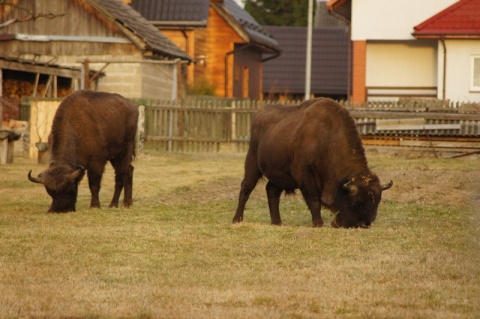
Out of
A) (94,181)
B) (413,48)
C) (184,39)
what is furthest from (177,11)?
(94,181)

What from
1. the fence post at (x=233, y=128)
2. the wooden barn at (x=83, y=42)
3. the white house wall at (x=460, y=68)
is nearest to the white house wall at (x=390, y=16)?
the white house wall at (x=460, y=68)

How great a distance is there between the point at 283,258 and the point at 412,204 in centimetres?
793

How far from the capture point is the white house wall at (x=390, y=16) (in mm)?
40969

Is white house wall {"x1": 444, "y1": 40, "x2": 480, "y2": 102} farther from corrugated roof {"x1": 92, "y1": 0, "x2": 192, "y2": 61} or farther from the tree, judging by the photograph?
the tree

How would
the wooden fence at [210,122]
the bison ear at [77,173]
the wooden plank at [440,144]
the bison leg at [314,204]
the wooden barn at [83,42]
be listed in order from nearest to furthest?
the bison leg at [314,204]
the bison ear at [77,173]
the wooden plank at [440,144]
the wooden fence at [210,122]
the wooden barn at [83,42]

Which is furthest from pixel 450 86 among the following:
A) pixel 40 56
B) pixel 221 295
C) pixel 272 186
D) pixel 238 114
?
pixel 221 295

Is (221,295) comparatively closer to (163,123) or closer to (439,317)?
(439,317)

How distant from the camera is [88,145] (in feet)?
61.7

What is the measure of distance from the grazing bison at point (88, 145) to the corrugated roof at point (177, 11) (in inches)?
1182

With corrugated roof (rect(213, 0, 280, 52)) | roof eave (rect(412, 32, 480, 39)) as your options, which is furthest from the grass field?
corrugated roof (rect(213, 0, 280, 52))

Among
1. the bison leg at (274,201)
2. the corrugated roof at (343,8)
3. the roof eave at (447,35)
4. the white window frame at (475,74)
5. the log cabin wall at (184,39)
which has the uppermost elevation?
the corrugated roof at (343,8)

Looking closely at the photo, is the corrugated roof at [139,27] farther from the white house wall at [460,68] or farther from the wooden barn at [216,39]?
the white house wall at [460,68]

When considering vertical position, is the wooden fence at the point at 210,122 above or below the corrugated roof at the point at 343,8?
below

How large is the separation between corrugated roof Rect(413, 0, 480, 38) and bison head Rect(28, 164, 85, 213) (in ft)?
76.8
